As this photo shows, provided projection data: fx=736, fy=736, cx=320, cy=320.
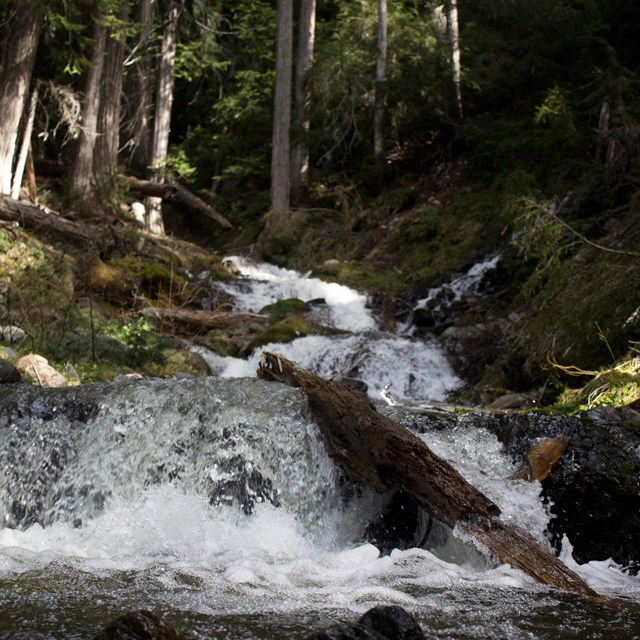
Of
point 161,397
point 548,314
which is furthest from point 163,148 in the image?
point 161,397

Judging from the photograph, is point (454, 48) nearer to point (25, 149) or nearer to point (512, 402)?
point (25, 149)

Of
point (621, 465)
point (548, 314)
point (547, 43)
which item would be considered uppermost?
point (547, 43)

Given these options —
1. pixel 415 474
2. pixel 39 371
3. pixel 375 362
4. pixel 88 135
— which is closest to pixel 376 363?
pixel 375 362

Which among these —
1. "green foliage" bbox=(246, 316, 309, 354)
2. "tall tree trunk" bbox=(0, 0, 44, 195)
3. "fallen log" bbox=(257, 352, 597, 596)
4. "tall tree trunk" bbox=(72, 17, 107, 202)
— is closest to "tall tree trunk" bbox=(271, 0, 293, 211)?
"tall tree trunk" bbox=(72, 17, 107, 202)

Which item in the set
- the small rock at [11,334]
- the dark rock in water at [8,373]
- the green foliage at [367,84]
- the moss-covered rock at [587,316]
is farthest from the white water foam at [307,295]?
the dark rock in water at [8,373]

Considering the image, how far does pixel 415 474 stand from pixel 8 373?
391 cm

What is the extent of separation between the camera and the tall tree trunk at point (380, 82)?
55.4 ft

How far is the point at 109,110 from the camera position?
52.3 feet

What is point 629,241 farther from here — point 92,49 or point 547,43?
point 92,49

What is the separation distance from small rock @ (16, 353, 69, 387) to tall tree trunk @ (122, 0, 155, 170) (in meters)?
11.3

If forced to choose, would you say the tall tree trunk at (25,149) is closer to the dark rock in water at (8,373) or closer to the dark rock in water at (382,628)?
the dark rock in water at (8,373)

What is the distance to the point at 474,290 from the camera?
12164 mm

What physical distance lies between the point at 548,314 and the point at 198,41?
42.4 feet

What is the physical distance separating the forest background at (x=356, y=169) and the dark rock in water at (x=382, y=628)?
3.99 metres
